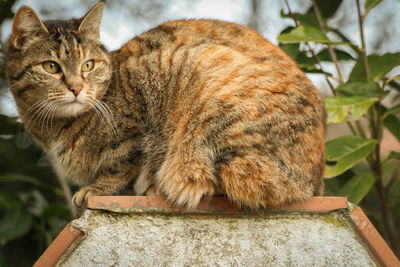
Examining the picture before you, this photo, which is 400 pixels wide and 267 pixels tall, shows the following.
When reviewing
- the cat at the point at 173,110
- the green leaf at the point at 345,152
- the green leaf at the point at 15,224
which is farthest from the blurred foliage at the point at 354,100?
the green leaf at the point at 15,224

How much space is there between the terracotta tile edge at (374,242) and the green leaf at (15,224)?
2205 millimetres

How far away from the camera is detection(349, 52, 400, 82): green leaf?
2.35 m

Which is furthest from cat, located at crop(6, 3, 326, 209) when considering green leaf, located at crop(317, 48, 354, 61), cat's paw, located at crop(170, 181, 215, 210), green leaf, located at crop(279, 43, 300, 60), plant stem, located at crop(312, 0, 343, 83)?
green leaf, located at crop(317, 48, 354, 61)

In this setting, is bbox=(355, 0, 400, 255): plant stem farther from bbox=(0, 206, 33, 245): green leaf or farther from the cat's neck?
bbox=(0, 206, 33, 245): green leaf

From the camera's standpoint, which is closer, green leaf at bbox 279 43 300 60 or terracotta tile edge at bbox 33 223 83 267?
terracotta tile edge at bbox 33 223 83 267

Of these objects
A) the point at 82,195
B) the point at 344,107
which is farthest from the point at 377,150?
the point at 82,195

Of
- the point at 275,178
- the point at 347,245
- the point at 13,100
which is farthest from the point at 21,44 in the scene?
the point at 347,245

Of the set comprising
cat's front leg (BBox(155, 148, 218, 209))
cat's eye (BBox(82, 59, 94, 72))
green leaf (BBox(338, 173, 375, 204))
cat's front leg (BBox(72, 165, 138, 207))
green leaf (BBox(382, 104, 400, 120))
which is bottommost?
green leaf (BBox(338, 173, 375, 204))

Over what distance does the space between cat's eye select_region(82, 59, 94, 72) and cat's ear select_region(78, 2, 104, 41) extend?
0.16 metres

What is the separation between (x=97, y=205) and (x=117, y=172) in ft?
1.31

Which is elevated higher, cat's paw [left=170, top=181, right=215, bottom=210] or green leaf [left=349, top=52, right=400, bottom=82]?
green leaf [left=349, top=52, right=400, bottom=82]

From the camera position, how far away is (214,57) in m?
1.86

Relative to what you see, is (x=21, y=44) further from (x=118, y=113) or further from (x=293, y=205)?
(x=293, y=205)

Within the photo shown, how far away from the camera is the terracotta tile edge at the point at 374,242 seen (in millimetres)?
1505
